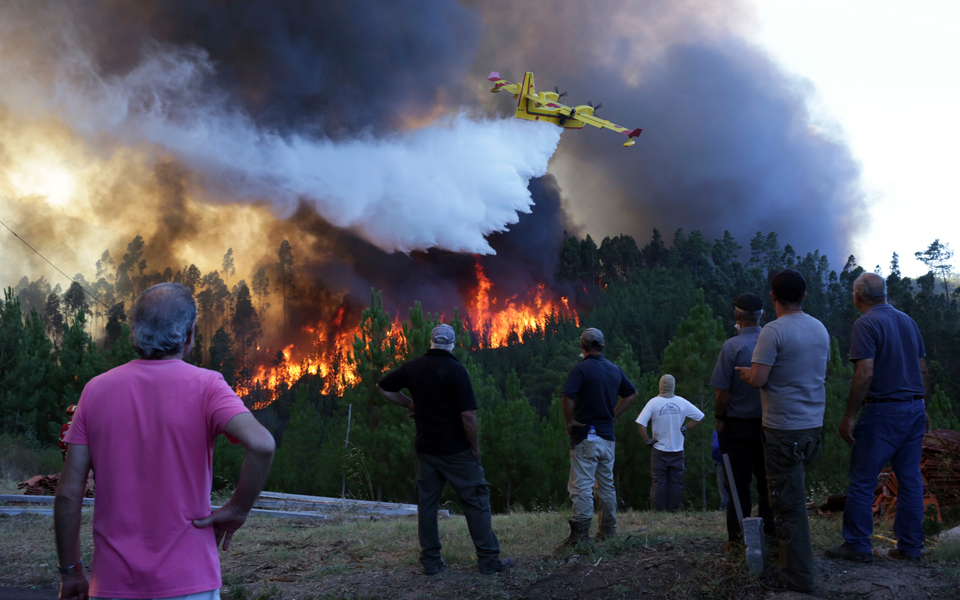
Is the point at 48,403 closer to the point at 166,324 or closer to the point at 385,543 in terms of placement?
the point at 385,543

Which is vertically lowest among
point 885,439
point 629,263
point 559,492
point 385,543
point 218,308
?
point 559,492

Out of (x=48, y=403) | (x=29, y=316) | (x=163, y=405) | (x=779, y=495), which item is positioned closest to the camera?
(x=163, y=405)

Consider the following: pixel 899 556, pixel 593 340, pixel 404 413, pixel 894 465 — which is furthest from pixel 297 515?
pixel 404 413

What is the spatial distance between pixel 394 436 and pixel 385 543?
40.3 feet

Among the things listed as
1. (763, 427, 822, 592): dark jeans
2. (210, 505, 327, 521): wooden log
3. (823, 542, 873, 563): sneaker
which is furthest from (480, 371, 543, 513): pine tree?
(763, 427, 822, 592): dark jeans

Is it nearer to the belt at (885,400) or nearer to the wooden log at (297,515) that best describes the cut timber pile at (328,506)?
the wooden log at (297,515)

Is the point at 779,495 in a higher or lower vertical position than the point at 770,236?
lower

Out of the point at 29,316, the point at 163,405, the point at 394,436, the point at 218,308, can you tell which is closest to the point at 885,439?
the point at 163,405

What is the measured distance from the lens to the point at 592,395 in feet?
18.3

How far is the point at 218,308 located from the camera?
2527 inches

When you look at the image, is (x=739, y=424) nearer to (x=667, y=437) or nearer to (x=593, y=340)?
(x=593, y=340)

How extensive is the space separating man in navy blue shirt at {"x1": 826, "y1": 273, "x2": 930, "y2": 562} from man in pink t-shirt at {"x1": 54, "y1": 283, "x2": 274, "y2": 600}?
13.0 ft

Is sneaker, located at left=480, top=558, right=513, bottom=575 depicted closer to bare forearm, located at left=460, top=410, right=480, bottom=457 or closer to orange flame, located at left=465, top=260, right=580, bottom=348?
bare forearm, located at left=460, top=410, right=480, bottom=457

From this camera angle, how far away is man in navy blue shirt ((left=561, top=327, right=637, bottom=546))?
5.51 m
